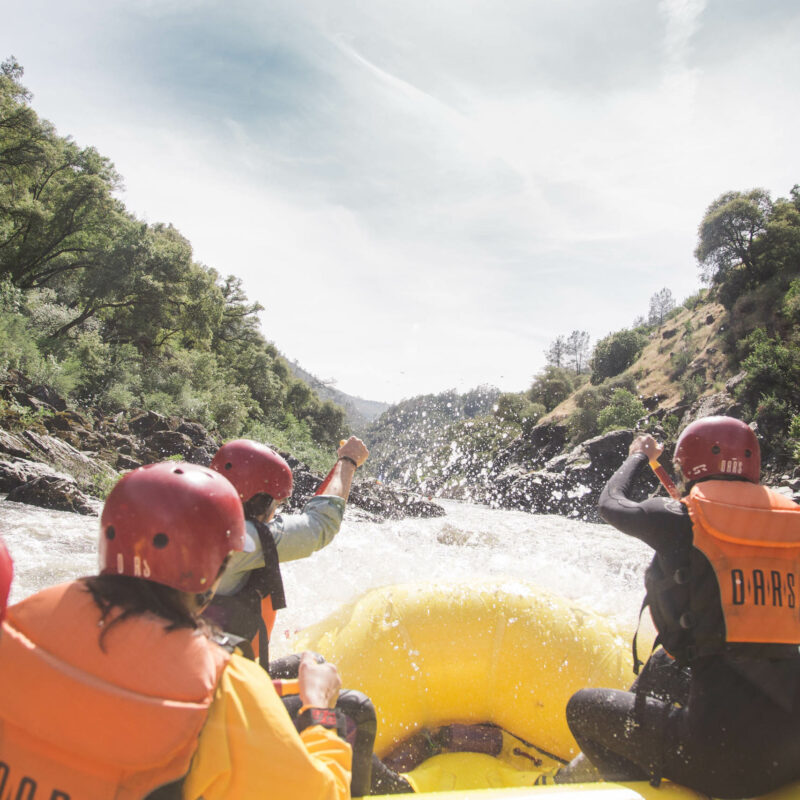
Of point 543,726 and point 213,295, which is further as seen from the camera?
point 213,295

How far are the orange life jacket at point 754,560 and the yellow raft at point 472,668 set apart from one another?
110cm

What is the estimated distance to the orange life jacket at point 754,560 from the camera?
5.69 feet

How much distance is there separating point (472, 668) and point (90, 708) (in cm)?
252

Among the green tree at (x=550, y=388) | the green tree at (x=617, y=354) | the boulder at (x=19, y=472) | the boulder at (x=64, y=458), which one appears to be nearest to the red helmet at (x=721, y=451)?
the boulder at (x=19, y=472)

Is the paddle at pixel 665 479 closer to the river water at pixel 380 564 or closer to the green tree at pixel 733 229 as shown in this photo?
the river water at pixel 380 564

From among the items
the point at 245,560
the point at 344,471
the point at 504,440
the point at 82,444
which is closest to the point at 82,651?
the point at 245,560

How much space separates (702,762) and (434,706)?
1667mm

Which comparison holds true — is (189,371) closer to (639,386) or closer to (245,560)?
(245,560)

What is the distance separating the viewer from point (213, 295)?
23016 mm

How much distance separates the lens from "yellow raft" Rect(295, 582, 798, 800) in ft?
9.04

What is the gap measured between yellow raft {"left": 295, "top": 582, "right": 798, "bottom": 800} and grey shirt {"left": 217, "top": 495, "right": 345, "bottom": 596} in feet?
3.41

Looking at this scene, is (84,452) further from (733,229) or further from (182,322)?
(733,229)

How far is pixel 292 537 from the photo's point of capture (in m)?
2.01

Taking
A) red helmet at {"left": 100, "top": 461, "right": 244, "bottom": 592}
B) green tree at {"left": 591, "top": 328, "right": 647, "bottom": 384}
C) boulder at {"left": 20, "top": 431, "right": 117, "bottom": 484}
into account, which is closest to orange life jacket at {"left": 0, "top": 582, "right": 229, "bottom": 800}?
red helmet at {"left": 100, "top": 461, "right": 244, "bottom": 592}
